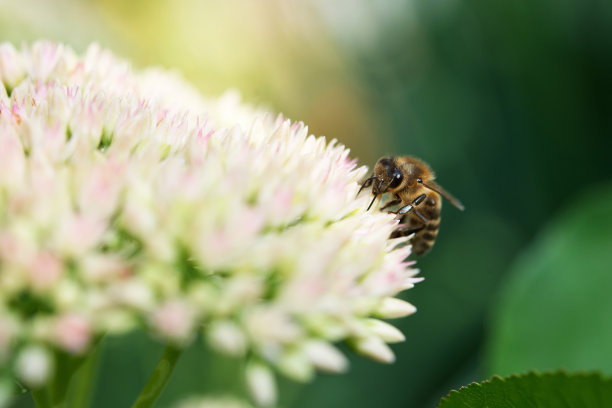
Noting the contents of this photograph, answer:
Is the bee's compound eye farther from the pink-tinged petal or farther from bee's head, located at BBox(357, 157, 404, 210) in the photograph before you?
the pink-tinged petal

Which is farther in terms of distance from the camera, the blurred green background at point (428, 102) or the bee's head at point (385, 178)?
the blurred green background at point (428, 102)

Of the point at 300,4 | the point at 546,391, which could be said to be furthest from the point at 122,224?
the point at 300,4

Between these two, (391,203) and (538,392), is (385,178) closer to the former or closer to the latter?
(391,203)

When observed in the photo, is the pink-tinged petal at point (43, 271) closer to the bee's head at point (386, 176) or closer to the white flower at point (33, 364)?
the white flower at point (33, 364)

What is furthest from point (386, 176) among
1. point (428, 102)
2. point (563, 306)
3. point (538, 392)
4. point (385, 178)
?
point (428, 102)

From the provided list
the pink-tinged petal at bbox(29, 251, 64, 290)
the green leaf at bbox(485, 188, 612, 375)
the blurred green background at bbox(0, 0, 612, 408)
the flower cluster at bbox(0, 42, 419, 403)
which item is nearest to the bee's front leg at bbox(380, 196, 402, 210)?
the flower cluster at bbox(0, 42, 419, 403)

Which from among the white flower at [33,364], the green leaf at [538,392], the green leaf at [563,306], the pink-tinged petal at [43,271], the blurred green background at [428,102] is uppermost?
the blurred green background at [428,102]

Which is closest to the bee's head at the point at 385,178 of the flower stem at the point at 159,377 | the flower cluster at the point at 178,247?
the flower cluster at the point at 178,247
